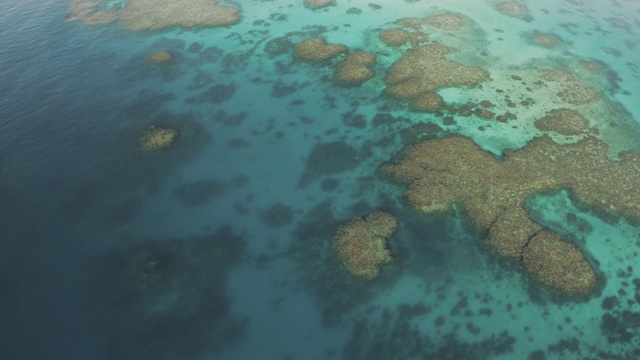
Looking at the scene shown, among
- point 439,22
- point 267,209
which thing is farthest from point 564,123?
point 267,209

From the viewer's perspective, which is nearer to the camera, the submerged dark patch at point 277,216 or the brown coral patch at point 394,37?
the submerged dark patch at point 277,216

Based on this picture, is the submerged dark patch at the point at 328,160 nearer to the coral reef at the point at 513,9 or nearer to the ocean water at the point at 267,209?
the ocean water at the point at 267,209

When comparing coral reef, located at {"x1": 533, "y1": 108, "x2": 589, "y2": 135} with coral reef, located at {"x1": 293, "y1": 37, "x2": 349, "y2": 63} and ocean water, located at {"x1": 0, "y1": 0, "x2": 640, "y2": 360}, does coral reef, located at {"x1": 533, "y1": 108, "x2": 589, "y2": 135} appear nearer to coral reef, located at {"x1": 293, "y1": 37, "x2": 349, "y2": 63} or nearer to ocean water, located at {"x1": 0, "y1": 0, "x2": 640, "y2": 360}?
ocean water, located at {"x1": 0, "y1": 0, "x2": 640, "y2": 360}

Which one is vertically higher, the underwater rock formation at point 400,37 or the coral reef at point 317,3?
the coral reef at point 317,3

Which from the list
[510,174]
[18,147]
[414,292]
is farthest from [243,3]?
[414,292]

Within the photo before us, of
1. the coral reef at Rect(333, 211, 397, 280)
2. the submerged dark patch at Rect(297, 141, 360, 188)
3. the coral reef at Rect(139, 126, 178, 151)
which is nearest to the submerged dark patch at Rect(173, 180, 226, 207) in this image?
the coral reef at Rect(139, 126, 178, 151)

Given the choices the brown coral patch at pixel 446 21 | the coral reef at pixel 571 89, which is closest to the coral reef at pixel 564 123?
the coral reef at pixel 571 89
